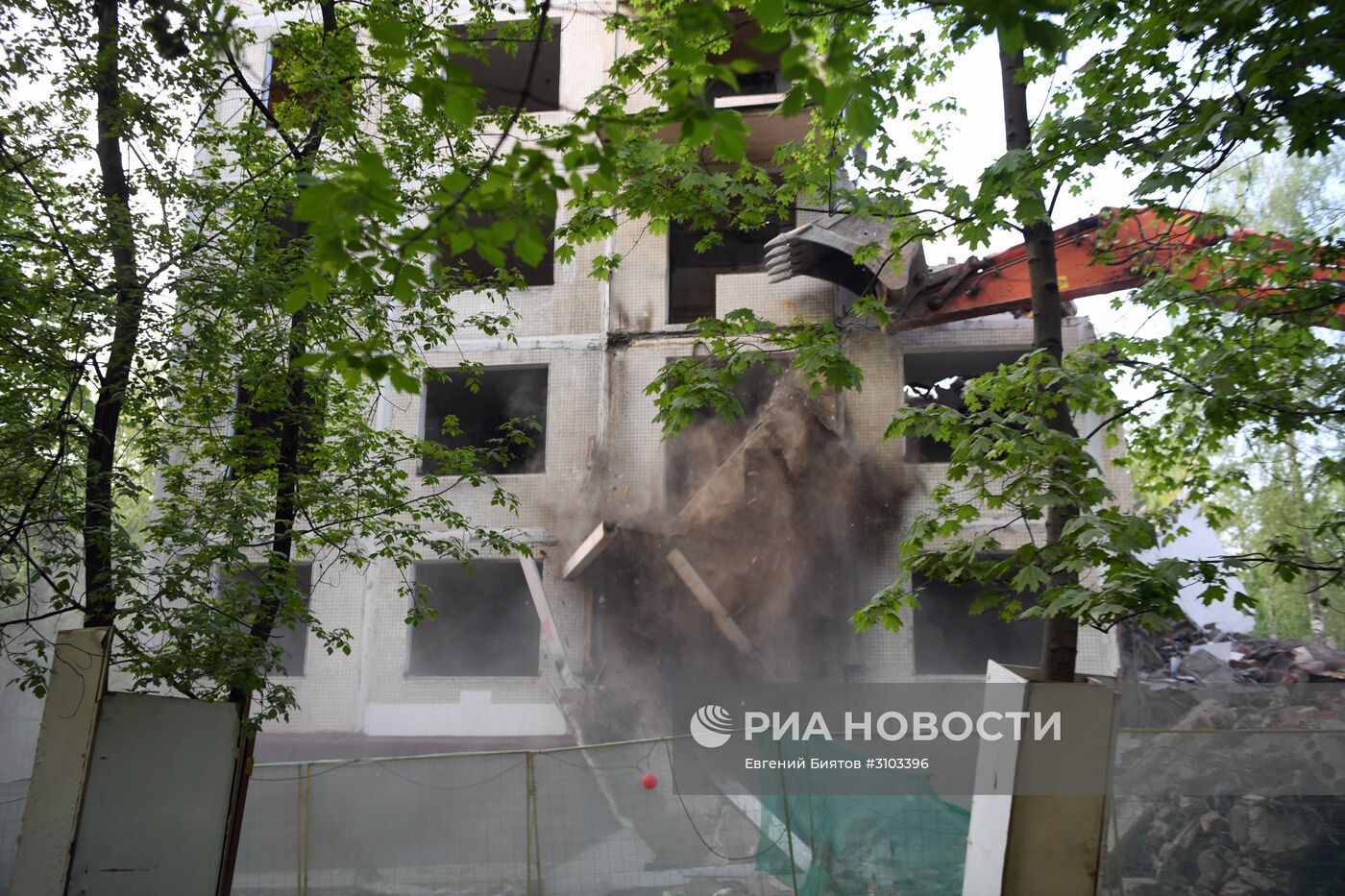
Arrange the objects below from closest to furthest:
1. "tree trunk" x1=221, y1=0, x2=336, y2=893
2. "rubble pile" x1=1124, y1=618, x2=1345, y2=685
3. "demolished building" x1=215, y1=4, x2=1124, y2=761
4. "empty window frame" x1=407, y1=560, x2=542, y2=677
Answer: "tree trunk" x1=221, y1=0, x2=336, y2=893, "demolished building" x1=215, y1=4, x2=1124, y2=761, "rubble pile" x1=1124, y1=618, x2=1345, y2=685, "empty window frame" x1=407, y1=560, x2=542, y2=677

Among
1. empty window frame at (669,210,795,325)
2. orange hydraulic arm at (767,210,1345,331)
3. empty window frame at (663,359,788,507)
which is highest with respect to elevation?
empty window frame at (669,210,795,325)

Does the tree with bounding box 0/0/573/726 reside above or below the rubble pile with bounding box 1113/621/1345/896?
above

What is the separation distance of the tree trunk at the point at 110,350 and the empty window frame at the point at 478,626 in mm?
9078

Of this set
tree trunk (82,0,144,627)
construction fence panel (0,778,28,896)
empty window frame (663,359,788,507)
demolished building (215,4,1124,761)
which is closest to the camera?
tree trunk (82,0,144,627)

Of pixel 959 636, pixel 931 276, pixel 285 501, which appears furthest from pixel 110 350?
pixel 959 636

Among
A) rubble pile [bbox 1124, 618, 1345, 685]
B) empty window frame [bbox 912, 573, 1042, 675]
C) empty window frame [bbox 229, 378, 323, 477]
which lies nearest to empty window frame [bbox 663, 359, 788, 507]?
empty window frame [bbox 912, 573, 1042, 675]

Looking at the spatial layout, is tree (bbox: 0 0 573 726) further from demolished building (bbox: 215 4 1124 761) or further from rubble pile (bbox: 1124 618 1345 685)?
rubble pile (bbox: 1124 618 1345 685)

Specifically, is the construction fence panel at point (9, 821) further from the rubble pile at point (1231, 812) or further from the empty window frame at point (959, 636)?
the empty window frame at point (959, 636)

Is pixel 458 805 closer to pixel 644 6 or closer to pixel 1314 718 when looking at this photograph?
pixel 644 6

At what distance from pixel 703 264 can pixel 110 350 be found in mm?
13610

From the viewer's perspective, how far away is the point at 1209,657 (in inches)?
615

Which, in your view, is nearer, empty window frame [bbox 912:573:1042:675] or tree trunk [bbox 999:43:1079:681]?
tree trunk [bbox 999:43:1079:681]

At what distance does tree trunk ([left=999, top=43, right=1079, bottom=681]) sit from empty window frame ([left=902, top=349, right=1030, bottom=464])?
8.79 m

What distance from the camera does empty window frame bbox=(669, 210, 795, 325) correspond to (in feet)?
60.6
